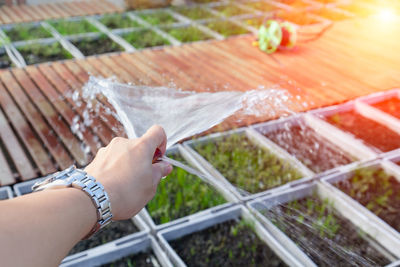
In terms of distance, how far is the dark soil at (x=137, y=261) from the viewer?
7.13 feet

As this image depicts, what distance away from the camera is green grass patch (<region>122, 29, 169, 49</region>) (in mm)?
4887

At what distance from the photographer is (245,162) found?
291 cm

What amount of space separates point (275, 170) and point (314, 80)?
1464mm

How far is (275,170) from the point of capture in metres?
2.83

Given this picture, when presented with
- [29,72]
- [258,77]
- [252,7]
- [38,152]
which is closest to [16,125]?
[38,152]

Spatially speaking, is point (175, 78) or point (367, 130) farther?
point (175, 78)

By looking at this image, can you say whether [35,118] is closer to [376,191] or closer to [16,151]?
[16,151]

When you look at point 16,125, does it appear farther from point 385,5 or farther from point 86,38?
point 385,5

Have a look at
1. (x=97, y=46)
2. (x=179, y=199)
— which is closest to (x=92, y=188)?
(x=179, y=199)

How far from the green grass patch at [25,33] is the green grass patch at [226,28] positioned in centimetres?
191

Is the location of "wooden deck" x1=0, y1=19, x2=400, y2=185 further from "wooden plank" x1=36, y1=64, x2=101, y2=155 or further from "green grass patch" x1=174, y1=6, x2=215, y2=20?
"green grass patch" x1=174, y1=6, x2=215, y2=20

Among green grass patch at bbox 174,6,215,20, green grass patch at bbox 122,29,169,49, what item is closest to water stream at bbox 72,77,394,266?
green grass patch at bbox 122,29,169,49

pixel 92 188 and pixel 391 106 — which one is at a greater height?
pixel 92 188

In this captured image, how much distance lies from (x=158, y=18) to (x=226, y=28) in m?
Answer: 0.97
